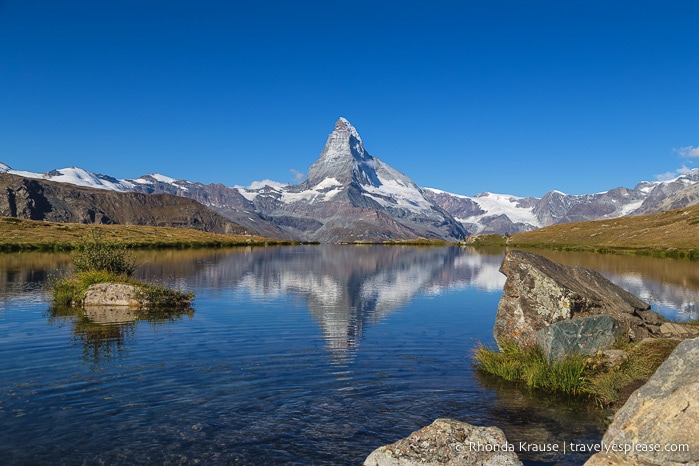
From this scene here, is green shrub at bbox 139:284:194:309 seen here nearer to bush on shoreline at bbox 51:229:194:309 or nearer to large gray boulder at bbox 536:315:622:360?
bush on shoreline at bbox 51:229:194:309

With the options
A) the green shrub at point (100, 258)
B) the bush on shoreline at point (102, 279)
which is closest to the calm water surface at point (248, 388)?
the bush on shoreline at point (102, 279)

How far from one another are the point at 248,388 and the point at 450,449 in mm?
11108

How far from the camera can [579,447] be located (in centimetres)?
1633

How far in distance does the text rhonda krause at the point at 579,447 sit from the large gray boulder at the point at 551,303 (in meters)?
9.39

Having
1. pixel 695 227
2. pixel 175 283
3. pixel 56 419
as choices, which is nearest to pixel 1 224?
pixel 175 283

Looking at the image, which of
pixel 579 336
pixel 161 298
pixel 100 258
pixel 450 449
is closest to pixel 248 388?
pixel 450 449

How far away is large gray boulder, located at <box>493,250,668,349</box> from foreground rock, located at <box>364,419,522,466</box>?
498 inches

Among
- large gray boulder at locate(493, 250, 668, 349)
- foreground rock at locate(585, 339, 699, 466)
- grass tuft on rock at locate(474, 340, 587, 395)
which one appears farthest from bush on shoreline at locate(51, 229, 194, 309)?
foreground rock at locate(585, 339, 699, 466)

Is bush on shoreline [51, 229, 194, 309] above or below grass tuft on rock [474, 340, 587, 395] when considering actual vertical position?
above

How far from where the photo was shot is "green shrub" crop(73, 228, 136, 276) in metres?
49.8

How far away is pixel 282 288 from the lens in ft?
208

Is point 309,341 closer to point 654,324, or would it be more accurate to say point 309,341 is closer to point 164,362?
point 164,362

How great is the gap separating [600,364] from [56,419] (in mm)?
21137

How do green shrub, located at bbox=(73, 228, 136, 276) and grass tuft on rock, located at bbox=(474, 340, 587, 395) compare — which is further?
green shrub, located at bbox=(73, 228, 136, 276)
